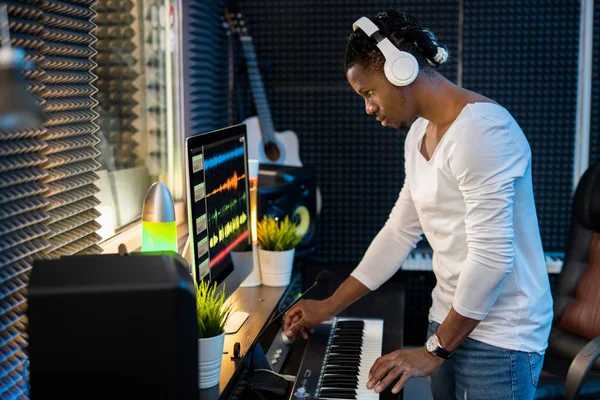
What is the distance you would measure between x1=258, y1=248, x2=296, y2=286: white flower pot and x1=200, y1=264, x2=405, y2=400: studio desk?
34 millimetres

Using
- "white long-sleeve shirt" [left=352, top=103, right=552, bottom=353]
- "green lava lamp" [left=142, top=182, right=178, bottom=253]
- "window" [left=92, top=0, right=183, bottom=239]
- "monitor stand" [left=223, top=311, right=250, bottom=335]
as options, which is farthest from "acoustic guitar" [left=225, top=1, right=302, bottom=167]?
"green lava lamp" [left=142, top=182, right=178, bottom=253]

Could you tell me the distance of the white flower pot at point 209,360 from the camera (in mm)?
1646

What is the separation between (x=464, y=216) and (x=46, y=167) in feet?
3.65

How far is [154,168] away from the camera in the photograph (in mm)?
3516

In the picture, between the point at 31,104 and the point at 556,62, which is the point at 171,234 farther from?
the point at 556,62

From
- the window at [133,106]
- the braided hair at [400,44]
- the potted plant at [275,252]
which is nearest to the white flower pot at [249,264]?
the potted plant at [275,252]

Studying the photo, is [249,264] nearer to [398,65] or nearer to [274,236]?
[274,236]

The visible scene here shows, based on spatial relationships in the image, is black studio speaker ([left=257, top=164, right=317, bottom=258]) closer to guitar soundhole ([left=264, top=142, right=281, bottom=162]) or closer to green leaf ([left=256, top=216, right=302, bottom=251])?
green leaf ([left=256, top=216, right=302, bottom=251])

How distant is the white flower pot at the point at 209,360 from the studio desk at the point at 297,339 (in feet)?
0.08

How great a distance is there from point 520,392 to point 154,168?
2.16 meters

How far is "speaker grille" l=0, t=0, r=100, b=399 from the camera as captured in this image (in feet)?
5.74

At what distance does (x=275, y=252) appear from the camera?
Result: 2.65 meters

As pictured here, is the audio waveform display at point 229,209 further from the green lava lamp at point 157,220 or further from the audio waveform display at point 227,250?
the green lava lamp at point 157,220

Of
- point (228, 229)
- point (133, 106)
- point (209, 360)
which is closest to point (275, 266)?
point (228, 229)
